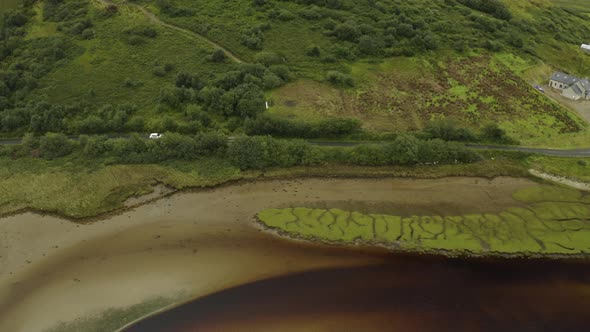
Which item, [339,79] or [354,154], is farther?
[339,79]

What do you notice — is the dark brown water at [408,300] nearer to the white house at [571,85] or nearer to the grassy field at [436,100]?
the grassy field at [436,100]

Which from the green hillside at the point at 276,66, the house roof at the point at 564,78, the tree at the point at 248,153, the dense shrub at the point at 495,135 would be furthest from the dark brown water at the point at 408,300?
the house roof at the point at 564,78

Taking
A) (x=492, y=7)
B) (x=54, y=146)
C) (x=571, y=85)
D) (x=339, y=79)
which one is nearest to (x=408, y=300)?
(x=339, y=79)

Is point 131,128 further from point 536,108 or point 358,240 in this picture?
point 536,108

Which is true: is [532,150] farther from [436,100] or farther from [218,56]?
[218,56]

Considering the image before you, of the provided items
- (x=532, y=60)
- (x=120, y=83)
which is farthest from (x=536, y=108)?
(x=120, y=83)

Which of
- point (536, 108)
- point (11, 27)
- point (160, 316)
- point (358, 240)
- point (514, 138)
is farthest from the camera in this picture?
point (11, 27)
